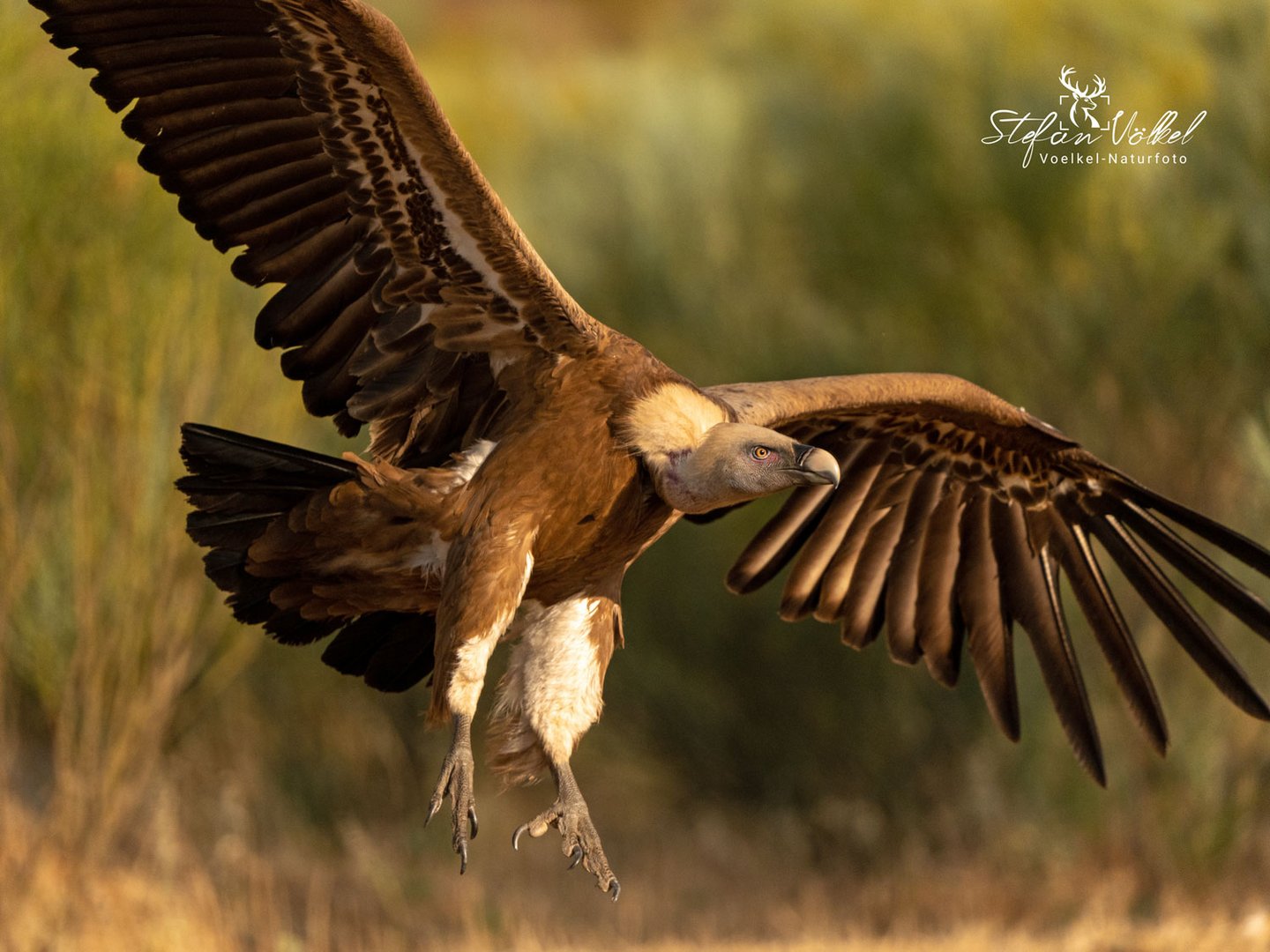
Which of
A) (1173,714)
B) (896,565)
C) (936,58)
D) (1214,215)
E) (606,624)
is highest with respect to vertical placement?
(936,58)

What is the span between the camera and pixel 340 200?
528 cm

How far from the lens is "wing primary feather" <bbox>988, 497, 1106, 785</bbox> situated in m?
6.21

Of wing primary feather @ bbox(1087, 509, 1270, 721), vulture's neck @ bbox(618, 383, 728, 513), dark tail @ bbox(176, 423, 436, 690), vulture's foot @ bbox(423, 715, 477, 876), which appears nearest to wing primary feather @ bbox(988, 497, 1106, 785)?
wing primary feather @ bbox(1087, 509, 1270, 721)

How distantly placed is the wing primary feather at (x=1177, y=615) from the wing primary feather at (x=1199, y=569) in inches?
2.5

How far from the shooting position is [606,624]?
18.5 feet

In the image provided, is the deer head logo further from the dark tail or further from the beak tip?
the dark tail

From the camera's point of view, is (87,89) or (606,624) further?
(87,89)

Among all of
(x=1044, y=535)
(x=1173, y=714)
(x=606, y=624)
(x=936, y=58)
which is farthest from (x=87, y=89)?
(x=1173, y=714)

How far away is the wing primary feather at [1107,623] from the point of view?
603 cm

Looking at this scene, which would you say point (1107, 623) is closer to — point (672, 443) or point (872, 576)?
point (872, 576)

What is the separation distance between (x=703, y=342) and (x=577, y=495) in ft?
21.8

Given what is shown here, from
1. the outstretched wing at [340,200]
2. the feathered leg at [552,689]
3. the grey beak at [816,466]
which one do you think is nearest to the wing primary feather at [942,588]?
the feathered leg at [552,689]

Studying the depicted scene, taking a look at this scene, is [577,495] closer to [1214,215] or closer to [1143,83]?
[1214,215]

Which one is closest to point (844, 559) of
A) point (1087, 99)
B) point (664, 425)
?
point (664, 425)
